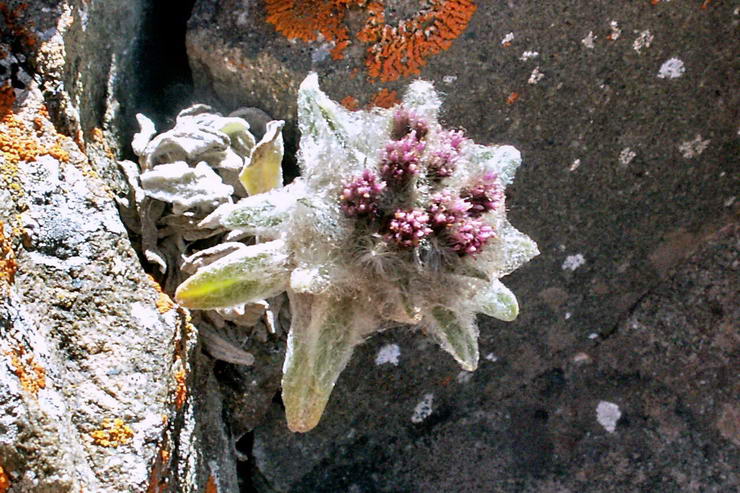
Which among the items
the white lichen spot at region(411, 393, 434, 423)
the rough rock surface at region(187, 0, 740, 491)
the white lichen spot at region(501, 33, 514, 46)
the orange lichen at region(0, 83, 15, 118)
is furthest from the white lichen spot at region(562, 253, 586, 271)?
the orange lichen at region(0, 83, 15, 118)

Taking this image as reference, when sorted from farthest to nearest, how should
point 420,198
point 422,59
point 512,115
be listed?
point 512,115 → point 422,59 → point 420,198

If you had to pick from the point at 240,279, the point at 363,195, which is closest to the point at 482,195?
the point at 363,195

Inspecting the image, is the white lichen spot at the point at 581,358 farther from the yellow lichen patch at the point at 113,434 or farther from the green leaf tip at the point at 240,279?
the yellow lichen patch at the point at 113,434

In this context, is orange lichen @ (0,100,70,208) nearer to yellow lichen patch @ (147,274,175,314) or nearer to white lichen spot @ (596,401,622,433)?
yellow lichen patch @ (147,274,175,314)

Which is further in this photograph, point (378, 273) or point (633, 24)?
point (633, 24)

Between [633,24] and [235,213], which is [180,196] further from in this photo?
[633,24]

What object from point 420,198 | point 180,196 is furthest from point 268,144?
point 420,198
